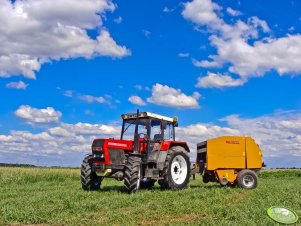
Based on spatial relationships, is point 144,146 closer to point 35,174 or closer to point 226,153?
point 226,153

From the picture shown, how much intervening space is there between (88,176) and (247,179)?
6606 millimetres

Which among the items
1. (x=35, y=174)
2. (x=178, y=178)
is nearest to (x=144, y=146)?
(x=178, y=178)

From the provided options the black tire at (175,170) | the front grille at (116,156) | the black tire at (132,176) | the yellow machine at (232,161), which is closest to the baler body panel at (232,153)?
the yellow machine at (232,161)

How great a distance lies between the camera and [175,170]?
1720 cm

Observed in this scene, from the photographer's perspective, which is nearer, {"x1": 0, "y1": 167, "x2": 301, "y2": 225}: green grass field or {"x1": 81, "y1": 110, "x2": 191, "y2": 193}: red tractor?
{"x1": 0, "y1": 167, "x2": 301, "y2": 225}: green grass field

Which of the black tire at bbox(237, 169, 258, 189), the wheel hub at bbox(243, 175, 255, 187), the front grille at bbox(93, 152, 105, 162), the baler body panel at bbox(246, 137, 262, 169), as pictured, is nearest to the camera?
the front grille at bbox(93, 152, 105, 162)

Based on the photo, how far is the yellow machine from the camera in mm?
18406

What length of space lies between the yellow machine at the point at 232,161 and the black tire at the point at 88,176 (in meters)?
4.77

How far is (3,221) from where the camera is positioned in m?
9.91

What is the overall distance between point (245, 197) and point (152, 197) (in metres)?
3.02

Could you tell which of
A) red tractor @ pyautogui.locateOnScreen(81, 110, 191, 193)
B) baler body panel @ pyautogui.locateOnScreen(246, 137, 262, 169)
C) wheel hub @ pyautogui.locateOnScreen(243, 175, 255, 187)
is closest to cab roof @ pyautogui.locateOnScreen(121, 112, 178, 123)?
red tractor @ pyautogui.locateOnScreen(81, 110, 191, 193)

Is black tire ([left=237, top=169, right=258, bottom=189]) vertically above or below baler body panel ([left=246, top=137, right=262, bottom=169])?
below

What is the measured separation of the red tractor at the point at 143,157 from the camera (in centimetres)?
1602

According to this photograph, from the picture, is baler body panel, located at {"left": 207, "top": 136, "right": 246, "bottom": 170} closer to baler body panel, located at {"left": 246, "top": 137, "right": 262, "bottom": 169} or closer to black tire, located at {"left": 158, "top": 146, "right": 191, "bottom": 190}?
baler body panel, located at {"left": 246, "top": 137, "right": 262, "bottom": 169}
